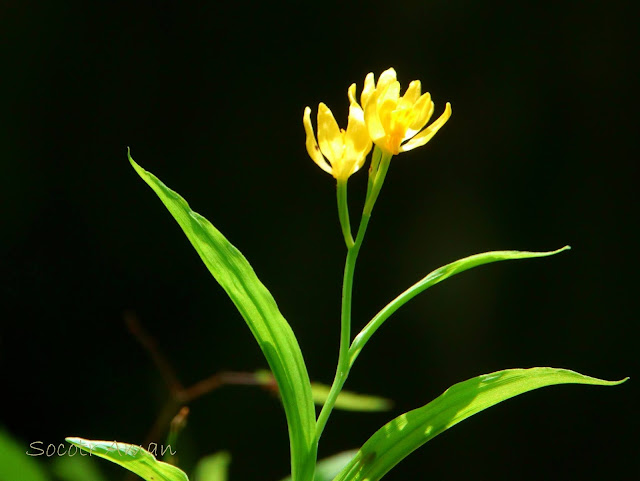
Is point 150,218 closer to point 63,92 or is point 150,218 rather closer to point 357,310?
point 63,92

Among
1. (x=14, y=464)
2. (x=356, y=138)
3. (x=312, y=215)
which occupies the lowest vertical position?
(x=14, y=464)

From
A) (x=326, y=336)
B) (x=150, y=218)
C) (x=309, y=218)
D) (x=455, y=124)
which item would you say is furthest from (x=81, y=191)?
(x=455, y=124)

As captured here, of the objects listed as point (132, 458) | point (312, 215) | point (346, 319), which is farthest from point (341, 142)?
point (312, 215)

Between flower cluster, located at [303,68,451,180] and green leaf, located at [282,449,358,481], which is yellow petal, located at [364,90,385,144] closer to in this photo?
flower cluster, located at [303,68,451,180]

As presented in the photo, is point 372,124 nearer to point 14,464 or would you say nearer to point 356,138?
point 356,138

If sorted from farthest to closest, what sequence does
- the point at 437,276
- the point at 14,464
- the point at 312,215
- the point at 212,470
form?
the point at 312,215 → the point at 212,470 → the point at 437,276 → the point at 14,464

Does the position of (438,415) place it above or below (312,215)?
below

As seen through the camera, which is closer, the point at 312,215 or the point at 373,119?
the point at 373,119
